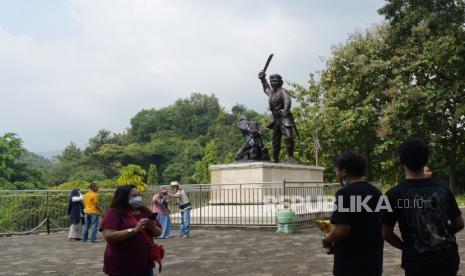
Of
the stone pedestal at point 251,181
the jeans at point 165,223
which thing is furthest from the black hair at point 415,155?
the stone pedestal at point 251,181

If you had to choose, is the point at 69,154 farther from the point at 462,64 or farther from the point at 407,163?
the point at 407,163

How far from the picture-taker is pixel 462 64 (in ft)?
62.6

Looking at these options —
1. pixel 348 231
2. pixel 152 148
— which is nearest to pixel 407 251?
pixel 348 231

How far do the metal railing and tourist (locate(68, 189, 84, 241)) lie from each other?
307 centimetres

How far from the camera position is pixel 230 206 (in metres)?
17.7

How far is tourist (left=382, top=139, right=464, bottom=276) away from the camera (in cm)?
356

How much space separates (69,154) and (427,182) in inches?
3400

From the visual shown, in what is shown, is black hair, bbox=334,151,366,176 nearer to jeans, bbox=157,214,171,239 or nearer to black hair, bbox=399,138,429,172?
black hair, bbox=399,138,429,172

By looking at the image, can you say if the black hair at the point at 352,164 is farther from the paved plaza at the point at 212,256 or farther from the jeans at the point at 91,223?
the jeans at the point at 91,223

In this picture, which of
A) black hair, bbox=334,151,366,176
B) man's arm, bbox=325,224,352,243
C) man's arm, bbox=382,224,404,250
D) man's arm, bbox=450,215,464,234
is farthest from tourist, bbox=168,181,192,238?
man's arm, bbox=450,215,464,234

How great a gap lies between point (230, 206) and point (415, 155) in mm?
14255

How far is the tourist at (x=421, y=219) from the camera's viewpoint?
356 cm

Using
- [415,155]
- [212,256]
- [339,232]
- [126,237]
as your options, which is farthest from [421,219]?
[212,256]

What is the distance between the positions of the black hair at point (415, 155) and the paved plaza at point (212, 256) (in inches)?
167
